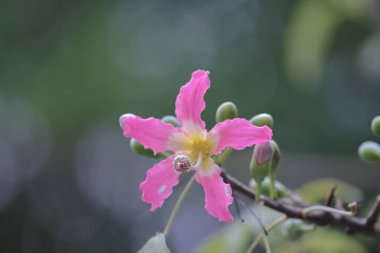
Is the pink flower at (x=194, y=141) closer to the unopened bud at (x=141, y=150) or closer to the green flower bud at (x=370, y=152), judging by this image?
the unopened bud at (x=141, y=150)

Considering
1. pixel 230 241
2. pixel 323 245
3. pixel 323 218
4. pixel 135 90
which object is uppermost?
pixel 323 218

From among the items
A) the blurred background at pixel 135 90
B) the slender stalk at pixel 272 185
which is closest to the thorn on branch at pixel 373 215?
the slender stalk at pixel 272 185

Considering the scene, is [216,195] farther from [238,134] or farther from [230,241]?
[230,241]

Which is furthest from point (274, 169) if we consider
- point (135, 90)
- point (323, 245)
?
point (135, 90)

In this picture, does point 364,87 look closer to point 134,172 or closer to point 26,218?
point 134,172

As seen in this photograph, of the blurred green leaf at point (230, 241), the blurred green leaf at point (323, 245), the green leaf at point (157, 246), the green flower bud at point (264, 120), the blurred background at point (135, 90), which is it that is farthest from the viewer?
the blurred background at point (135, 90)

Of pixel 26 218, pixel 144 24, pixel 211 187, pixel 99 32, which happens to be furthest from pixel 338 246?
pixel 26 218
